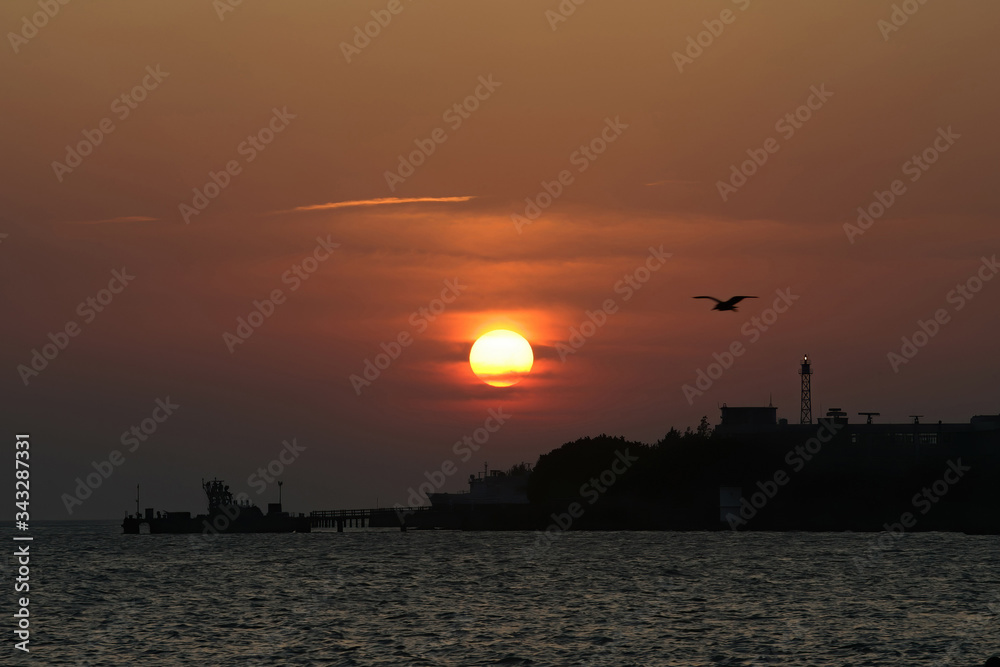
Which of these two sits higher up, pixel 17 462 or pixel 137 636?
pixel 17 462

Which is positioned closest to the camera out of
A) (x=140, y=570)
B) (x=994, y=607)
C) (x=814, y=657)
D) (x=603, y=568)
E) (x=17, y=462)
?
(x=17, y=462)

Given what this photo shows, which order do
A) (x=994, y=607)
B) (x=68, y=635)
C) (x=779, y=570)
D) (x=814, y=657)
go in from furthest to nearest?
1. (x=779, y=570)
2. (x=994, y=607)
3. (x=68, y=635)
4. (x=814, y=657)

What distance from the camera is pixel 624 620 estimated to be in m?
76.9

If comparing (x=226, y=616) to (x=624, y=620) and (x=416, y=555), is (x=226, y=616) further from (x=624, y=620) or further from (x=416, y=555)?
(x=416, y=555)

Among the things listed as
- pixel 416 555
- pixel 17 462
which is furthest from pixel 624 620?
pixel 416 555

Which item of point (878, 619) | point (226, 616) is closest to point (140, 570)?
point (226, 616)

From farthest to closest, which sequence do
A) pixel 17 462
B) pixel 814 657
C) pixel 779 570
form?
1. pixel 779 570
2. pixel 814 657
3. pixel 17 462

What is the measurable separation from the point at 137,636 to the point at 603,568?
62.7 metres

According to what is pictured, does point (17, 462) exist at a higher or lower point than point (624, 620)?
higher

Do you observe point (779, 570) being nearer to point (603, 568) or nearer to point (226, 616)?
point (603, 568)

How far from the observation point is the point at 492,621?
77.1 m

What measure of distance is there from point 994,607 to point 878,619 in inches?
386

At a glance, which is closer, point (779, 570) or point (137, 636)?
point (137, 636)

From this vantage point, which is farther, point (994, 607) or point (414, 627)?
point (994, 607)
